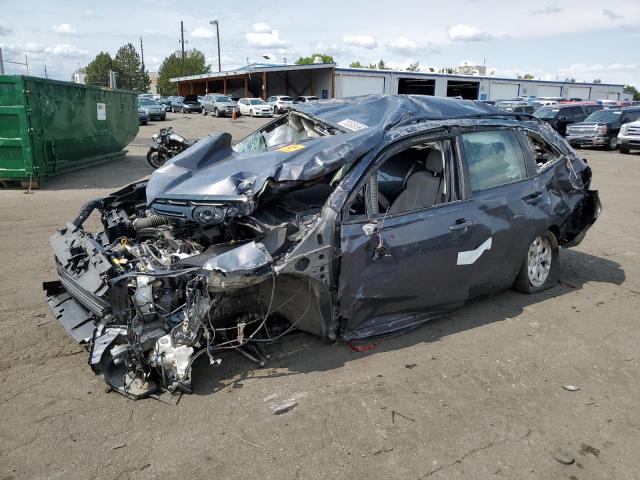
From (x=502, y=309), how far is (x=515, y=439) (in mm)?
2096

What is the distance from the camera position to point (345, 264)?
3.78 meters

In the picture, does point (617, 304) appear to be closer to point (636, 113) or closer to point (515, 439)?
point (515, 439)

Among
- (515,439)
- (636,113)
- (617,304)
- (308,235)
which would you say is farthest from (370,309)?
(636,113)

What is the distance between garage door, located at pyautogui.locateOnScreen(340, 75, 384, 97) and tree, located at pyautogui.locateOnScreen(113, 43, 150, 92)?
135 ft

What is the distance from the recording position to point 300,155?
400 centimetres

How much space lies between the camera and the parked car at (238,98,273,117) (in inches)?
1608

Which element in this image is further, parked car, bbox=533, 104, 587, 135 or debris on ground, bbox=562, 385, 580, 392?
parked car, bbox=533, 104, 587, 135

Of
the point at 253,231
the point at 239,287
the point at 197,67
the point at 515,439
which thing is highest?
the point at 197,67

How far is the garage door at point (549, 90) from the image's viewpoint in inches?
2431

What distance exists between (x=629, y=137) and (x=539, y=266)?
18890mm

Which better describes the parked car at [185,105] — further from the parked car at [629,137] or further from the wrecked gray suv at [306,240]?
the wrecked gray suv at [306,240]

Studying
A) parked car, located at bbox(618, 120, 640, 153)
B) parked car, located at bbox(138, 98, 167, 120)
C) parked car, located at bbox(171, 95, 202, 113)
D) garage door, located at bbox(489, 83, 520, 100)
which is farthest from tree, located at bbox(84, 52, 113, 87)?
parked car, located at bbox(618, 120, 640, 153)

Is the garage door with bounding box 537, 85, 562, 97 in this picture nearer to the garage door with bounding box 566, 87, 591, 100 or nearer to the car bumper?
the garage door with bounding box 566, 87, 591, 100

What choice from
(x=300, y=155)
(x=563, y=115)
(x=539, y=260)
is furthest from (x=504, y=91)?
(x=300, y=155)
